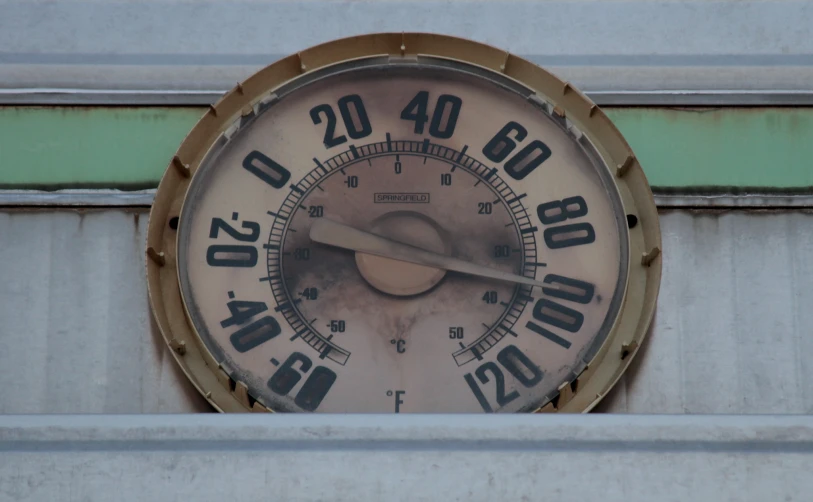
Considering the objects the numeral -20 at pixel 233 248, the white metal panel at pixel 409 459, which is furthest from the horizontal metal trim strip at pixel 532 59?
the white metal panel at pixel 409 459

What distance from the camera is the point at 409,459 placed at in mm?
3146

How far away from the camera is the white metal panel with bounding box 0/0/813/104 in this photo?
401 cm

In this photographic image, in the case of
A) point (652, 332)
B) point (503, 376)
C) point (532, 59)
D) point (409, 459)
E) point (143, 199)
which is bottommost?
point (409, 459)

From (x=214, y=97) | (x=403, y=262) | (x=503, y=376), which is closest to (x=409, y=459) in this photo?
(x=503, y=376)

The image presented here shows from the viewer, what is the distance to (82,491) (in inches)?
123

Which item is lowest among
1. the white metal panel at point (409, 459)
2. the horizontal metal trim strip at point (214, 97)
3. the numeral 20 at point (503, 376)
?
the white metal panel at point (409, 459)

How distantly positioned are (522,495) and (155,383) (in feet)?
3.37

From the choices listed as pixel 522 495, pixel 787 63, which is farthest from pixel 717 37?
pixel 522 495

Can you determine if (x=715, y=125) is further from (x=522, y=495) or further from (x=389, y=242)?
(x=522, y=495)

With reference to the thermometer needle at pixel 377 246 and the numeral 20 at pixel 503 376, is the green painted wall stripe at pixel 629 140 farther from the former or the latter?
the numeral 20 at pixel 503 376

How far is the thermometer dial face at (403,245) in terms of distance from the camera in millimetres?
3633

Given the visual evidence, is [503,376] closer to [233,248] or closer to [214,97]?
[233,248]

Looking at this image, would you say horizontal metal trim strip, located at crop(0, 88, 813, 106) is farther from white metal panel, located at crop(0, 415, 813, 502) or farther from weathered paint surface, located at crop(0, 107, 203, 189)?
white metal panel, located at crop(0, 415, 813, 502)

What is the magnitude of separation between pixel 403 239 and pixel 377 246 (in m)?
0.06
